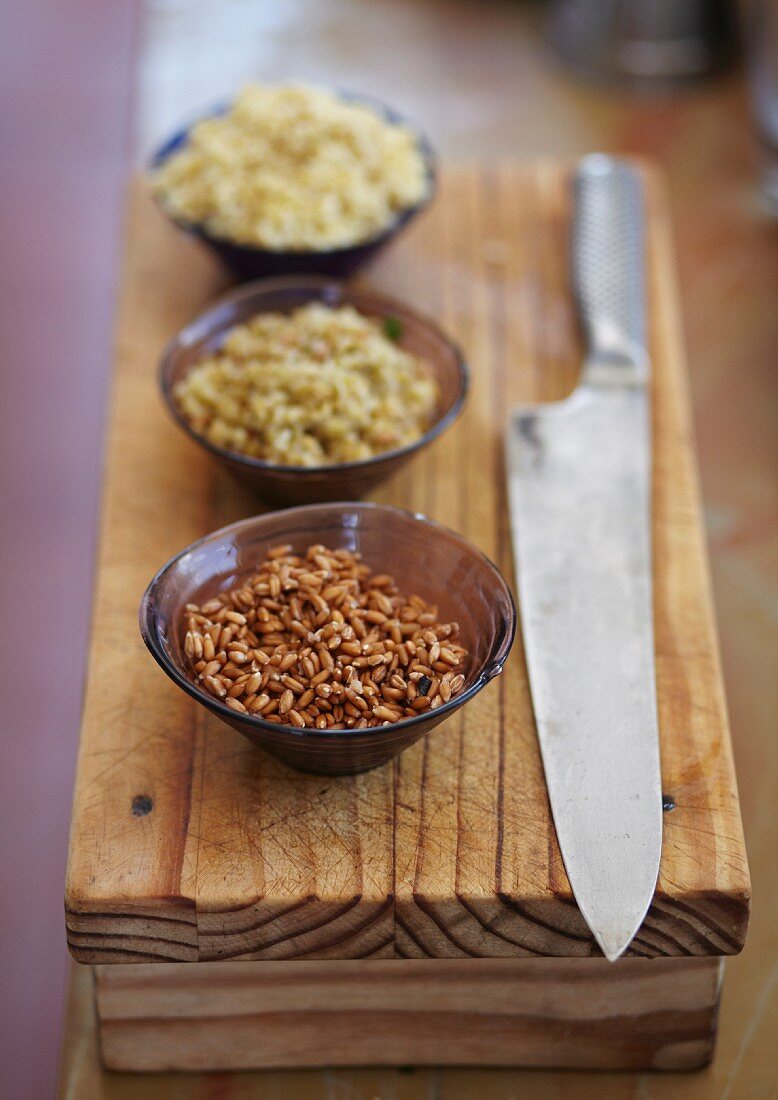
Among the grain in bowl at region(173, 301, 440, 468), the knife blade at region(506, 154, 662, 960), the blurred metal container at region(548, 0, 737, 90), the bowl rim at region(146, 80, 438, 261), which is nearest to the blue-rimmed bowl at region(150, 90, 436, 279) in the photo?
the bowl rim at region(146, 80, 438, 261)

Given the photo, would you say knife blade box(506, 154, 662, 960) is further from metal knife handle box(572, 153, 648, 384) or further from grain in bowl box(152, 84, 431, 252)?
grain in bowl box(152, 84, 431, 252)

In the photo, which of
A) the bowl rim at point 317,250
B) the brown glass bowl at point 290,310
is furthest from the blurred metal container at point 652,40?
the brown glass bowl at point 290,310

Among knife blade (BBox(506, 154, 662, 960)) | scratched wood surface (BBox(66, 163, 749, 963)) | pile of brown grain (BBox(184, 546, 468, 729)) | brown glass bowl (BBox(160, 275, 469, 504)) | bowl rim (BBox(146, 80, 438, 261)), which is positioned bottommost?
scratched wood surface (BBox(66, 163, 749, 963))

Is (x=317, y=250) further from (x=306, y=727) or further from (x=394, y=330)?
(x=306, y=727)

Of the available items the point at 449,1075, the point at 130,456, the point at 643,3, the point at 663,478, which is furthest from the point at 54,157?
the point at 643,3

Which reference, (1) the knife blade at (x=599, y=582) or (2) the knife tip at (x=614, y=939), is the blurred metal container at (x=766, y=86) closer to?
(1) the knife blade at (x=599, y=582)

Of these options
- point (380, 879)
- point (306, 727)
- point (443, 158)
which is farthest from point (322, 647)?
point (443, 158)
